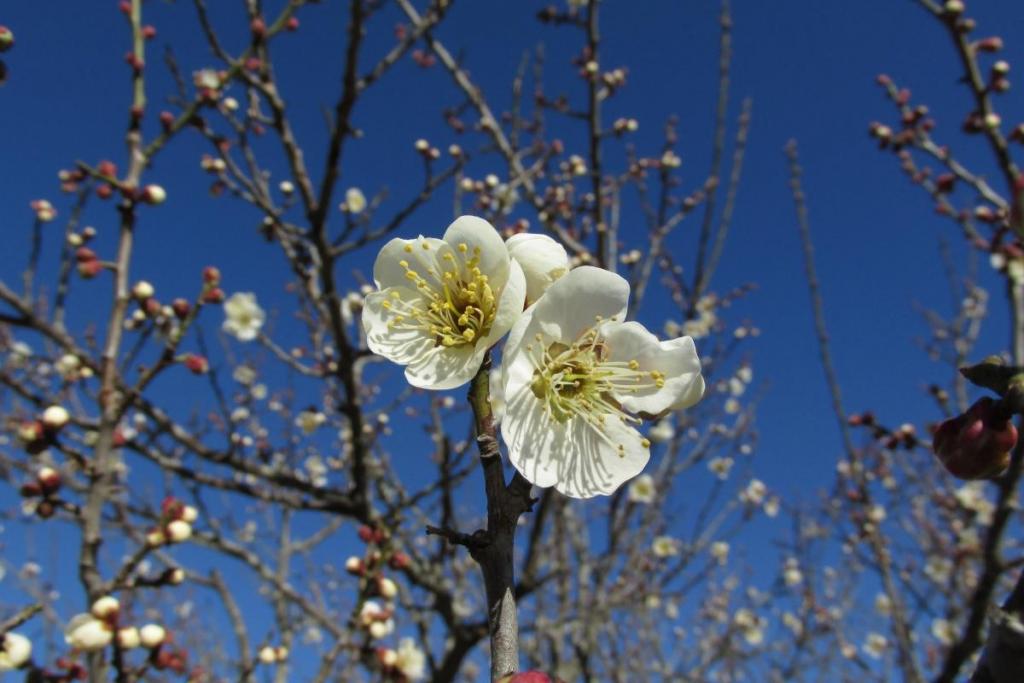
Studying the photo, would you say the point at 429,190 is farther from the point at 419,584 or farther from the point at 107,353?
the point at 419,584

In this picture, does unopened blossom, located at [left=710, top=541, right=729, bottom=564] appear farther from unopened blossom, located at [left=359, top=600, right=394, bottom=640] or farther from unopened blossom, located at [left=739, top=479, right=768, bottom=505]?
unopened blossom, located at [left=359, top=600, right=394, bottom=640]

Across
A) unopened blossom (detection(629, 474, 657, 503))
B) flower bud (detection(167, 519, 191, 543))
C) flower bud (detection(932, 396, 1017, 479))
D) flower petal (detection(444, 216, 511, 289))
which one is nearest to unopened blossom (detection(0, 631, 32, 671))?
flower bud (detection(167, 519, 191, 543))

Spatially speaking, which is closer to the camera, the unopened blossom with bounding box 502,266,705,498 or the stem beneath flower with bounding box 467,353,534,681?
the stem beneath flower with bounding box 467,353,534,681

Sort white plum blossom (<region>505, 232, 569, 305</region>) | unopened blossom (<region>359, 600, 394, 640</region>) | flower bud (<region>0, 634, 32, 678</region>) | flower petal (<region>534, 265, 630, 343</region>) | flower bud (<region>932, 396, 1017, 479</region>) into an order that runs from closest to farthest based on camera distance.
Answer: flower bud (<region>932, 396, 1017, 479</region>)
flower petal (<region>534, 265, 630, 343</region>)
white plum blossom (<region>505, 232, 569, 305</region>)
flower bud (<region>0, 634, 32, 678</region>)
unopened blossom (<region>359, 600, 394, 640</region>)

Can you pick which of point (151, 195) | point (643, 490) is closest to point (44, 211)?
point (151, 195)

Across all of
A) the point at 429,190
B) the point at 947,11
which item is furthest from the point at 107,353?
the point at 947,11

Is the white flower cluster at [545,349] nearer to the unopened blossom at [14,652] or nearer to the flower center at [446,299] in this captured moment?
the flower center at [446,299]
